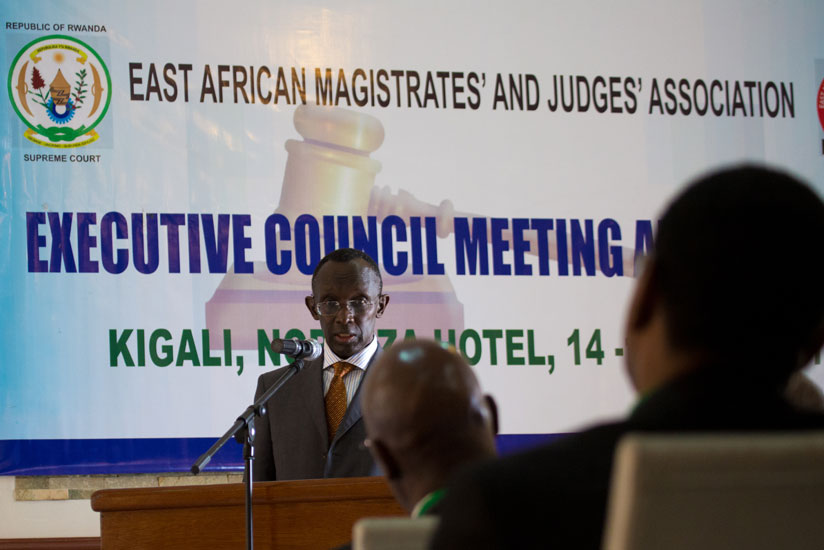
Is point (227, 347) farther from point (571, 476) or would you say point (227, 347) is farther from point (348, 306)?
point (571, 476)

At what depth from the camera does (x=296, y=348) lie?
2.93m

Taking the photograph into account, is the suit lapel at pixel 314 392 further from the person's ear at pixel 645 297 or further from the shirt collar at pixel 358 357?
the person's ear at pixel 645 297

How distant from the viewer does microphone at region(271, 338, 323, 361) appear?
282 centimetres

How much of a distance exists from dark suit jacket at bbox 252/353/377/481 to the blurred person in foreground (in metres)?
2.47

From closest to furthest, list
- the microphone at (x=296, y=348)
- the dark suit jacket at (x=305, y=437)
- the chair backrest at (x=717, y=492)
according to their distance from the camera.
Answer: the chair backrest at (x=717, y=492) → the microphone at (x=296, y=348) → the dark suit jacket at (x=305, y=437)

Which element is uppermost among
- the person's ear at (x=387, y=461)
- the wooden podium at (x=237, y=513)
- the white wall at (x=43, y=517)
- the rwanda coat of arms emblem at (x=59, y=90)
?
the rwanda coat of arms emblem at (x=59, y=90)

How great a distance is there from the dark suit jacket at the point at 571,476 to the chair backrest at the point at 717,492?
22 mm

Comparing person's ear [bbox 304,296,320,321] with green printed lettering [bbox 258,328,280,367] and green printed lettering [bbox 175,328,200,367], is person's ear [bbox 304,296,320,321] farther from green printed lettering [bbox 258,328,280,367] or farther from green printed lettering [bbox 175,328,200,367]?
green printed lettering [bbox 175,328,200,367]

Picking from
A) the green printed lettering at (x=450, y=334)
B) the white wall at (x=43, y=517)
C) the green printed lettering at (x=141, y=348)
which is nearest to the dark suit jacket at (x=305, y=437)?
the green printed lettering at (x=141, y=348)

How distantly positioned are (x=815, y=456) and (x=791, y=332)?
164mm

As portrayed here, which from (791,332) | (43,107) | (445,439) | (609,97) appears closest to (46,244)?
(43,107)

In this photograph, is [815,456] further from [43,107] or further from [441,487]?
[43,107]

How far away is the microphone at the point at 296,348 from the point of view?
2.82 meters

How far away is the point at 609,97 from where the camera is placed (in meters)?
5.13
